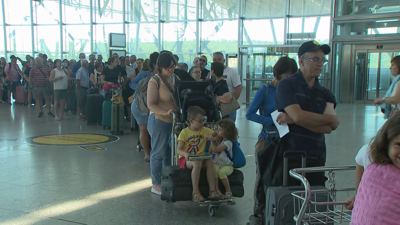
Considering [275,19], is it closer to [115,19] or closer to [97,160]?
[115,19]

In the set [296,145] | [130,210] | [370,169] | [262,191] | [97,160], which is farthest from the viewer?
[97,160]

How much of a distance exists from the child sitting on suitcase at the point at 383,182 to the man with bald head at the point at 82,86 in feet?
37.3

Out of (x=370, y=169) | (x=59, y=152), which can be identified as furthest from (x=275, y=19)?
(x=370, y=169)

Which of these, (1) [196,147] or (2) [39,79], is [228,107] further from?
(2) [39,79]

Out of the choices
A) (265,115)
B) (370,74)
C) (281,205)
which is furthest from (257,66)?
(281,205)

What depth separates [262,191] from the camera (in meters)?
3.67

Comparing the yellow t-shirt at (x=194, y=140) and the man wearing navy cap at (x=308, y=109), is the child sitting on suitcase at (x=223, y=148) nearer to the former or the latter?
the yellow t-shirt at (x=194, y=140)

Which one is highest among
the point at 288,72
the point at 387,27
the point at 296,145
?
the point at 387,27

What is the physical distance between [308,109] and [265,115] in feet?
2.98

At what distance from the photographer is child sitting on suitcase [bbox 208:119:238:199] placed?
4.50 metres

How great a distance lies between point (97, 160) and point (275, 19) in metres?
14.5

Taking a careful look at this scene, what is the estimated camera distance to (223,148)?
14.8 ft

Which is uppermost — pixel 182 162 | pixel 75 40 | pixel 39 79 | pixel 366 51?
pixel 75 40

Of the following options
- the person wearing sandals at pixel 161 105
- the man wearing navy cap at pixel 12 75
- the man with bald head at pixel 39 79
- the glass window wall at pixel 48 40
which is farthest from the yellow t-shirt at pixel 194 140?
the glass window wall at pixel 48 40
